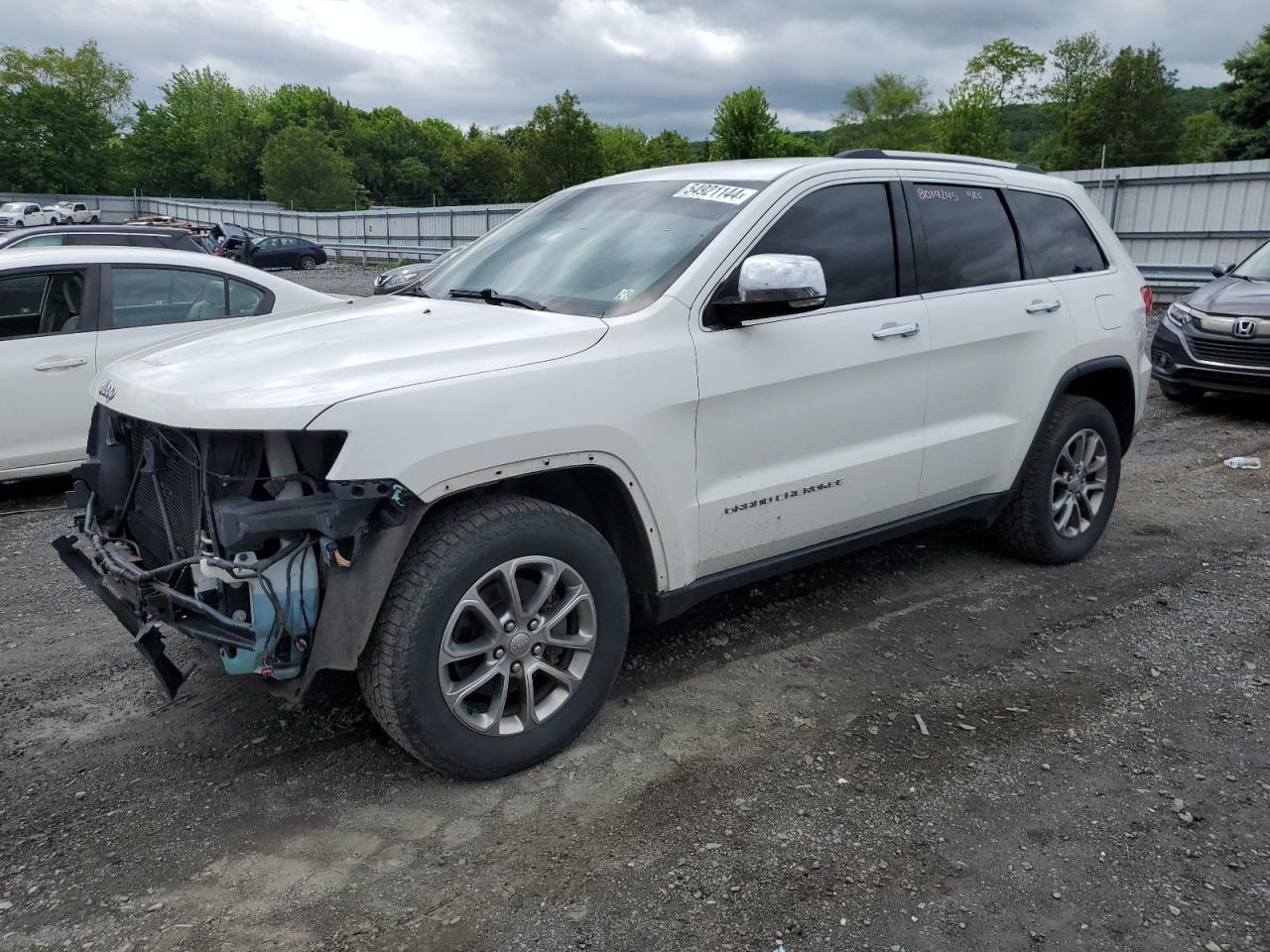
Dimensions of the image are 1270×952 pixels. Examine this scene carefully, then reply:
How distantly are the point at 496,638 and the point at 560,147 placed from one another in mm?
40336

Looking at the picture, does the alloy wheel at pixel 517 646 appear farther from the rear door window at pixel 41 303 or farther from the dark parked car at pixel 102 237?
the dark parked car at pixel 102 237

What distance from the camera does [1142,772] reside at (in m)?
3.41

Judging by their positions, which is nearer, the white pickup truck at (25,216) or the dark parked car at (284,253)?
the dark parked car at (284,253)

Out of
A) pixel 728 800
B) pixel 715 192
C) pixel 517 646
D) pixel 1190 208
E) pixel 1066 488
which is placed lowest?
pixel 728 800

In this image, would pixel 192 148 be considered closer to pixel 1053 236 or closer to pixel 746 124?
pixel 746 124

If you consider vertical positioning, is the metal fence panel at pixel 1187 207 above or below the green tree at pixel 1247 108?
below

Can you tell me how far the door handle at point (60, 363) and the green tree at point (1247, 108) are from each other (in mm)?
45142

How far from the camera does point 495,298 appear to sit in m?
3.97

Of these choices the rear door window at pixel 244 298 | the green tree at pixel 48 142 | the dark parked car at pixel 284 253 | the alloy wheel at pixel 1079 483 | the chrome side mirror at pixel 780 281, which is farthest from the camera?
the green tree at pixel 48 142

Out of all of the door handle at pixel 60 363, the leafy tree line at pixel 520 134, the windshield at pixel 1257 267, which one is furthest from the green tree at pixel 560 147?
the door handle at pixel 60 363

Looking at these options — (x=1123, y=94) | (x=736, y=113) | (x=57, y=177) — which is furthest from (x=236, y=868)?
(x=57, y=177)

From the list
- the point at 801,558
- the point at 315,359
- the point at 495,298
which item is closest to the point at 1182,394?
the point at 801,558

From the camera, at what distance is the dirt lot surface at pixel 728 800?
2705 millimetres

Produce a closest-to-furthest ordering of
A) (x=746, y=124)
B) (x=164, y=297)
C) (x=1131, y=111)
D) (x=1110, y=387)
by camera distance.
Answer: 1. (x=1110, y=387)
2. (x=164, y=297)
3. (x=746, y=124)
4. (x=1131, y=111)
